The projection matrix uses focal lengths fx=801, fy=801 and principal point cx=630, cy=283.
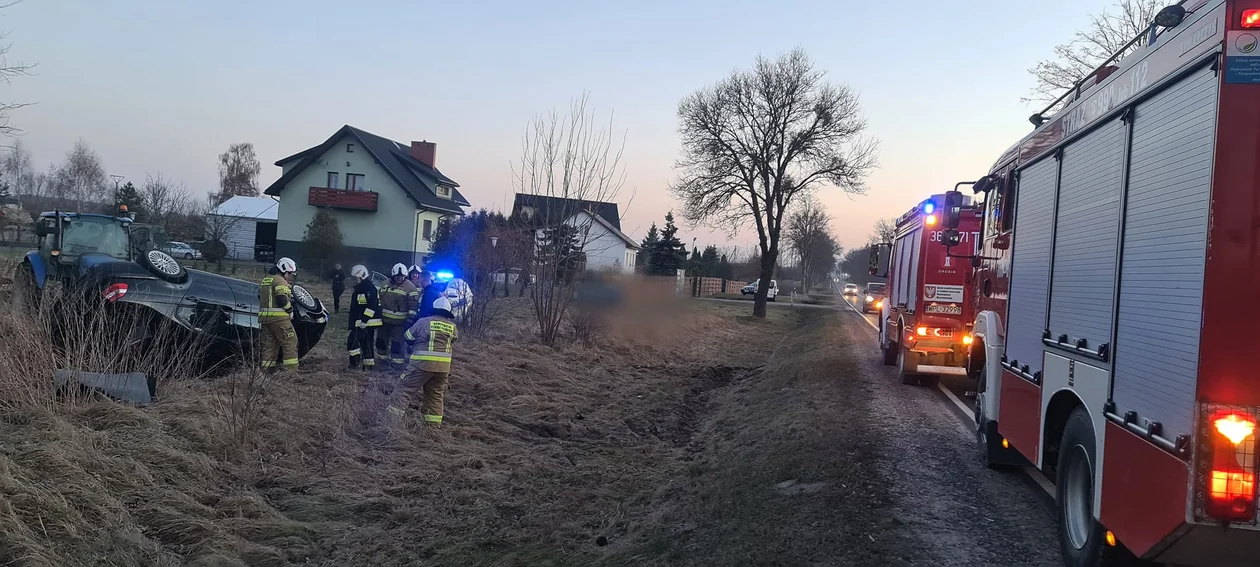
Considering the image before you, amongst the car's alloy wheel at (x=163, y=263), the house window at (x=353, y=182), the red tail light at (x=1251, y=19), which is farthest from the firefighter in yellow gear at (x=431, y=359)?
the house window at (x=353, y=182)

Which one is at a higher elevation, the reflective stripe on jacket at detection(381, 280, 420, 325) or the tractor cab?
the tractor cab

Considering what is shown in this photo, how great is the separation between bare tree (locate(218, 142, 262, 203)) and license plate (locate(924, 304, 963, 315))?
91614mm

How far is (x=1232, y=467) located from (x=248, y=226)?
60.5 meters

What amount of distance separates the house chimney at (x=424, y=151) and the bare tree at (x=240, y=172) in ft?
169

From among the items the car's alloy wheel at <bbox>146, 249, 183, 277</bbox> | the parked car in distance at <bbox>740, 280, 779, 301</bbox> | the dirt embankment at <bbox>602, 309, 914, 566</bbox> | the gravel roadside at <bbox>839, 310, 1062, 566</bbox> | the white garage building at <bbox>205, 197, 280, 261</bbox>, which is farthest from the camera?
the parked car in distance at <bbox>740, 280, 779, 301</bbox>

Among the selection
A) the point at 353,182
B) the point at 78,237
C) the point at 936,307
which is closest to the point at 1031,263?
the point at 936,307

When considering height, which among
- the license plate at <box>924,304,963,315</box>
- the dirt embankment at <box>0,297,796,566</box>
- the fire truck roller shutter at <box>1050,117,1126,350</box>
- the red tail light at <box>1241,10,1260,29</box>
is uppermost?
the red tail light at <box>1241,10,1260,29</box>

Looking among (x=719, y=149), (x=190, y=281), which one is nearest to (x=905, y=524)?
(x=190, y=281)

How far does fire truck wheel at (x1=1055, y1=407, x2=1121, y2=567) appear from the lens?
4.31 m

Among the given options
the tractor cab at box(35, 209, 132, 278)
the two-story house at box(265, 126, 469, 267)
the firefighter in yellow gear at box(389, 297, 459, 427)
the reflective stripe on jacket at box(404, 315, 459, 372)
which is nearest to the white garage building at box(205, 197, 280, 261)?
the two-story house at box(265, 126, 469, 267)

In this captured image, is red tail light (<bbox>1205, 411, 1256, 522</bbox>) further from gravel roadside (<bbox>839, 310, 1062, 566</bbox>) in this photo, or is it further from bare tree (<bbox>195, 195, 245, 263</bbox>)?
bare tree (<bbox>195, 195, 245, 263</bbox>)

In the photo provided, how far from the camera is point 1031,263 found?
6020mm

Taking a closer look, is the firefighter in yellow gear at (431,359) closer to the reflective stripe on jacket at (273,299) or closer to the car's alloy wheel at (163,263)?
the reflective stripe on jacket at (273,299)

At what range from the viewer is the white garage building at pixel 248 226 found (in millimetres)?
44938
